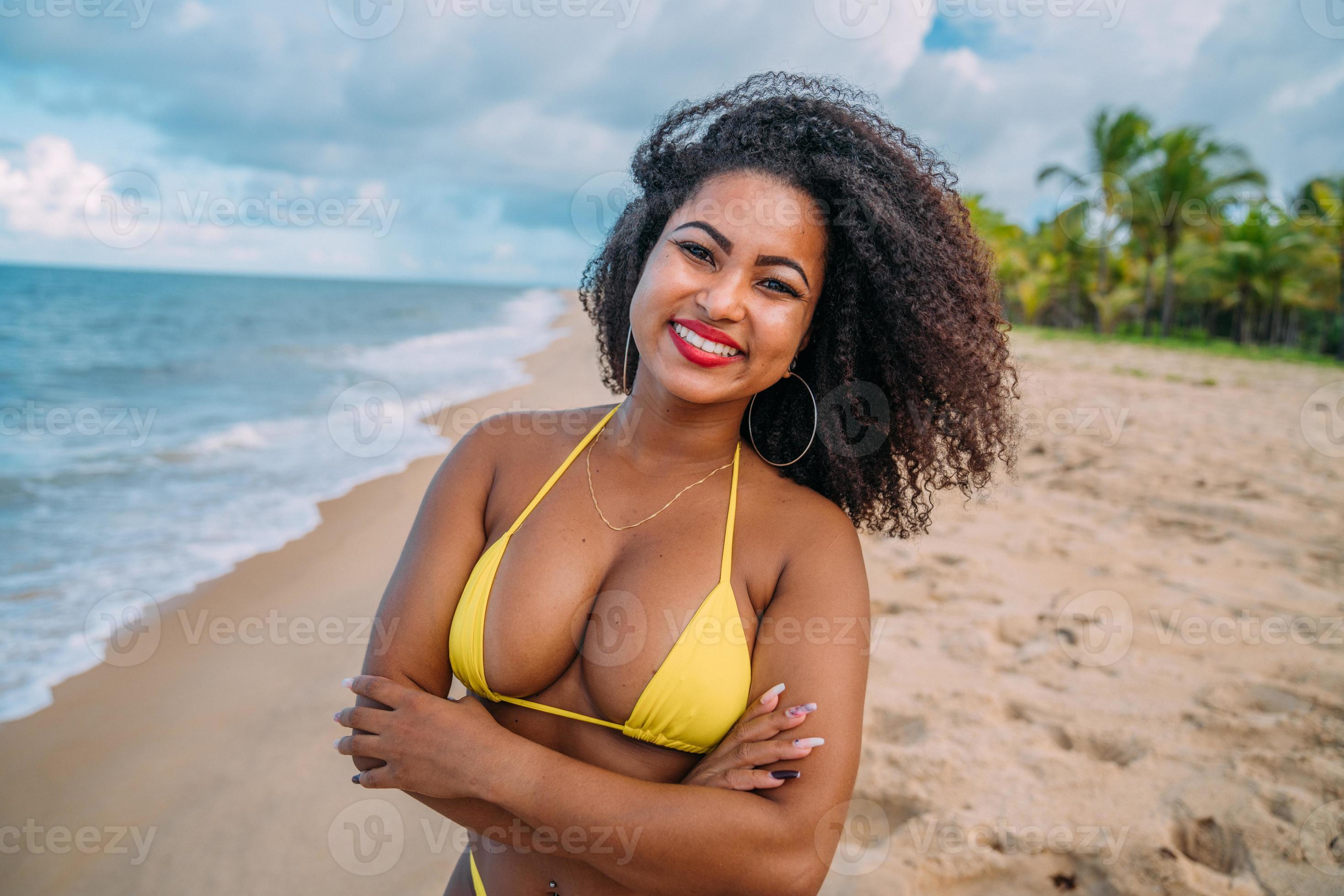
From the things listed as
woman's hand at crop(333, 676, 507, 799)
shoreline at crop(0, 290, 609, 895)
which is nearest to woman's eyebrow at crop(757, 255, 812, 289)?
woman's hand at crop(333, 676, 507, 799)

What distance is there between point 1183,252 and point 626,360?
38.4 metres

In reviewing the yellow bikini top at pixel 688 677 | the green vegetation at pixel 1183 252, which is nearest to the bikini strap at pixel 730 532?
the yellow bikini top at pixel 688 677

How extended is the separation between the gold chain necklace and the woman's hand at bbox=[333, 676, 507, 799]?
0.52 metres

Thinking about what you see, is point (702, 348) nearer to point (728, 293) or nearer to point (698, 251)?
point (728, 293)

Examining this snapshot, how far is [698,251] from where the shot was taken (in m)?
1.86

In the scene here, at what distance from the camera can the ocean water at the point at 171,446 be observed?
507 cm

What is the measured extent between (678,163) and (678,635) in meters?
1.30

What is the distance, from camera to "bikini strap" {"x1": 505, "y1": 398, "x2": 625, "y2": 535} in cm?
190

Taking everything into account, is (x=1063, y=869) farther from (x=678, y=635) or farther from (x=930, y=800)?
(x=678, y=635)

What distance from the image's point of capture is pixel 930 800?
2760 mm

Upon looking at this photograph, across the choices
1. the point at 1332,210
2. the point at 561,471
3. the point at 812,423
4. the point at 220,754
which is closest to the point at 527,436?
the point at 561,471

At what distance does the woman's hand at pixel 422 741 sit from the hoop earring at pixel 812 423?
38.4 inches

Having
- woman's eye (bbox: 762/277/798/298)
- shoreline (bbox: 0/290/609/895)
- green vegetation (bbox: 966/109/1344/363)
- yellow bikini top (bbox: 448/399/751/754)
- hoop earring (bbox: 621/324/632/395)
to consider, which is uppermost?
green vegetation (bbox: 966/109/1344/363)

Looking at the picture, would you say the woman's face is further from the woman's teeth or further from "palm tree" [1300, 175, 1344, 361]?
"palm tree" [1300, 175, 1344, 361]
